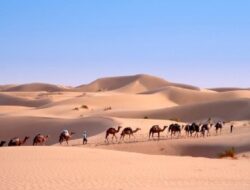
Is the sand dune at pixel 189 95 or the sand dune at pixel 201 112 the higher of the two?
the sand dune at pixel 189 95

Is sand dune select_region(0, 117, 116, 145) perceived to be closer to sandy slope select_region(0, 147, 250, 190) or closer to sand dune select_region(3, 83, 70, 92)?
sandy slope select_region(0, 147, 250, 190)

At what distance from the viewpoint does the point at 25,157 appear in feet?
60.0

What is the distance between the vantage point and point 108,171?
15.9 meters

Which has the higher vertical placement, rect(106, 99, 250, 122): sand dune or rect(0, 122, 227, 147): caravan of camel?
rect(106, 99, 250, 122): sand dune

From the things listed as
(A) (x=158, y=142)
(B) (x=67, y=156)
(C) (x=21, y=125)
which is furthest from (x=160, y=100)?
(B) (x=67, y=156)

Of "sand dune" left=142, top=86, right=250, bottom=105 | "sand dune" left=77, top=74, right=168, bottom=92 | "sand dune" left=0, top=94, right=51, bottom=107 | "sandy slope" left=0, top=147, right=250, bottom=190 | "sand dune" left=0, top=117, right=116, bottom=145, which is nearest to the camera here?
"sandy slope" left=0, top=147, right=250, bottom=190

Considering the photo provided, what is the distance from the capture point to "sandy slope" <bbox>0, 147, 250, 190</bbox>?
13.6 m

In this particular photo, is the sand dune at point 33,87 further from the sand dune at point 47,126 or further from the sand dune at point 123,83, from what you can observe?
the sand dune at point 47,126

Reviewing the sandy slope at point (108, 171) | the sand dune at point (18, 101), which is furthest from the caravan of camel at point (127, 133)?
the sand dune at point (18, 101)

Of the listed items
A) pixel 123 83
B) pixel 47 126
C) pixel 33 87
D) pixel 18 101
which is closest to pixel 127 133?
pixel 47 126

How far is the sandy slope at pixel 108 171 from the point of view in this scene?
13578mm

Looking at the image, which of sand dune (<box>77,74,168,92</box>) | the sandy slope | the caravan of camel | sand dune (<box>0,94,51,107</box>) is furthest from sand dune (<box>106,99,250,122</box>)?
sand dune (<box>77,74,168,92</box>)

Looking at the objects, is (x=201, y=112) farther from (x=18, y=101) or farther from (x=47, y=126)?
(x=18, y=101)

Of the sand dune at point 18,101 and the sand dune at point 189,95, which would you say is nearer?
the sand dune at point 189,95
